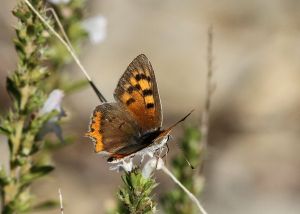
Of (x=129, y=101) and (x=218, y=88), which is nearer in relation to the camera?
(x=129, y=101)

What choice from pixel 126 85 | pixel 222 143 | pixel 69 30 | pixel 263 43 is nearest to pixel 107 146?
pixel 126 85

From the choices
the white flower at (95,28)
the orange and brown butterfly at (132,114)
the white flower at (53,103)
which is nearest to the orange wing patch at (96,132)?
the orange and brown butterfly at (132,114)

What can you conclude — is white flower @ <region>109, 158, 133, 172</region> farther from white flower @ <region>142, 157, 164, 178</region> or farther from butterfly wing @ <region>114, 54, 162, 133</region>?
butterfly wing @ <region>114, 54, 162, 133</region>

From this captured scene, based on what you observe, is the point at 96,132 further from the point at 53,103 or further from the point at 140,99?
the point at 53,103

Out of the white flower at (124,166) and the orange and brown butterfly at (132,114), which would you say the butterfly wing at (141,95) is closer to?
the orange and brown butterfly at (132,114)

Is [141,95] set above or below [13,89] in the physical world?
below

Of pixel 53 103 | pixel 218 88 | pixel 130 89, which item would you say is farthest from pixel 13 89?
pixel 218 88

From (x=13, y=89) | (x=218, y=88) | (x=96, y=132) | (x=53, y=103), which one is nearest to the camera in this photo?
(x=96, y=132)
